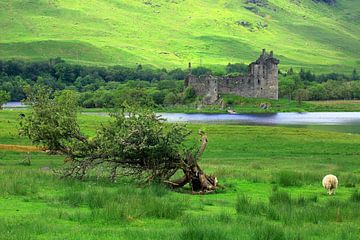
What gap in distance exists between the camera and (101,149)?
85.9 ft

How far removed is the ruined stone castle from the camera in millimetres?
164375

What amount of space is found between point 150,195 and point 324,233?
722 centimetres

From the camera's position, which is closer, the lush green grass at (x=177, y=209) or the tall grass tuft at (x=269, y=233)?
the tall grass tuft at (x=269, y=233)

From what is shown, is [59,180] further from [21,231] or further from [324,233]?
[324,233]

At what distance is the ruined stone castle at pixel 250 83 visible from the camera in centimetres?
16438

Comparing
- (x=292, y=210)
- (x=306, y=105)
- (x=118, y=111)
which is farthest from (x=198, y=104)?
(x=292, y=210)

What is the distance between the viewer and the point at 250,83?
544 feet

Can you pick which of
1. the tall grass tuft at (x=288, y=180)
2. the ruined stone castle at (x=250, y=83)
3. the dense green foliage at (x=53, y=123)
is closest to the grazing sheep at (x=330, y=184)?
the tall grass tuft at (x=288, y=180)

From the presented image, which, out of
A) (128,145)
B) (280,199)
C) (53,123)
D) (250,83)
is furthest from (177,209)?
(250,83)

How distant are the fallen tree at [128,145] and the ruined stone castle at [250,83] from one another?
136 metres

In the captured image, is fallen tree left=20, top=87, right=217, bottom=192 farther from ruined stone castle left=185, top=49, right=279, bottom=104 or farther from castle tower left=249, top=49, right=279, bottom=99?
castle tower left=249, top=49, right=279, bottom=99

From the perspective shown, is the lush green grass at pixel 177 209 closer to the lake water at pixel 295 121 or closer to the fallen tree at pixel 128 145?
the fallen tree at pixel 128 145

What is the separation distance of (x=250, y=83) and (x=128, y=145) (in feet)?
467

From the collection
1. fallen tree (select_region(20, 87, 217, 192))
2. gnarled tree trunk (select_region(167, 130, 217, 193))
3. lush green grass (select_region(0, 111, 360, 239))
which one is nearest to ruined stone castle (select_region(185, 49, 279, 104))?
lush green grass (select_region(0, 111, 360, 239))
